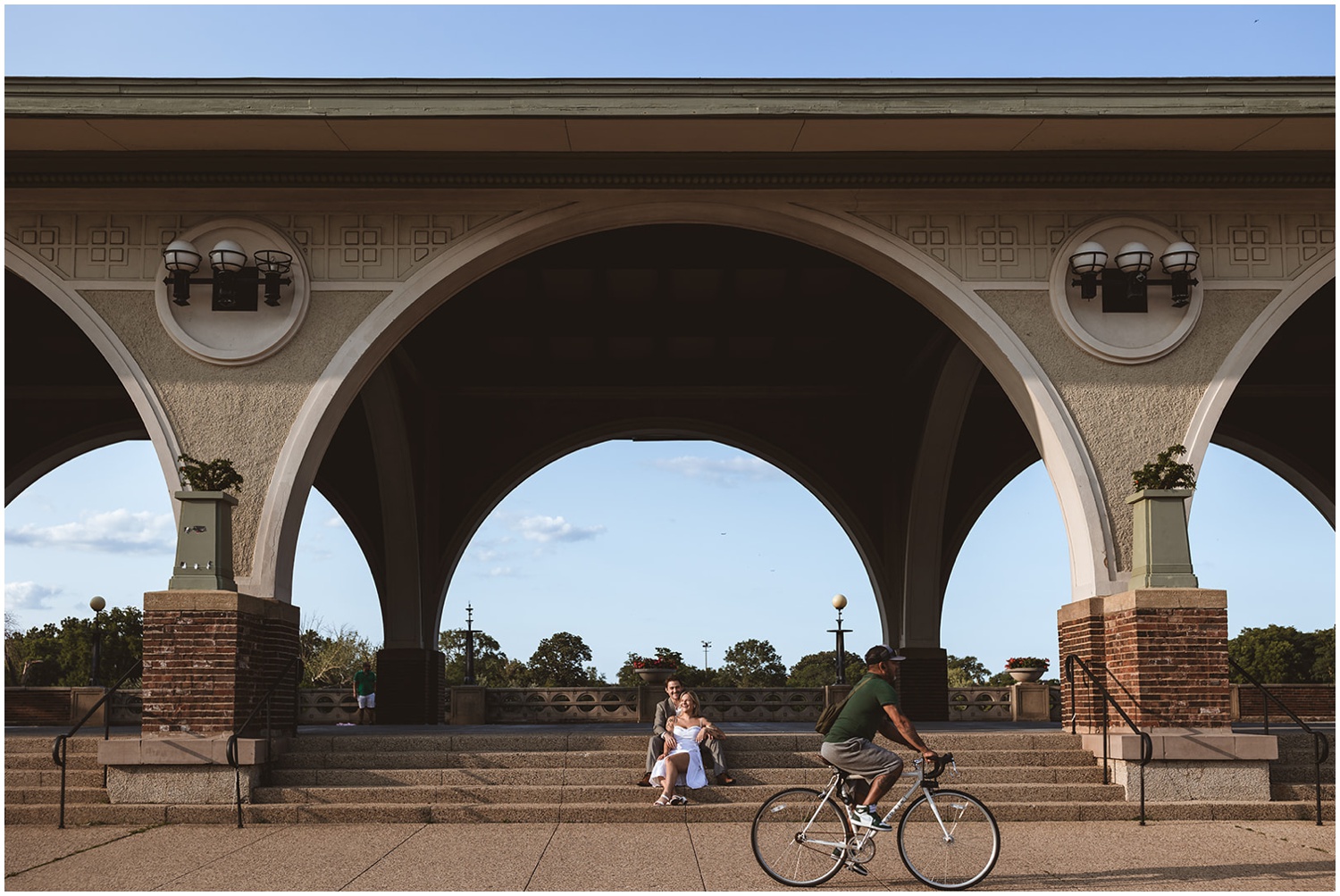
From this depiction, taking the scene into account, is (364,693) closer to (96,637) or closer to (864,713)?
(96,637)

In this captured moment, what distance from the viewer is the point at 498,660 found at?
82.4m

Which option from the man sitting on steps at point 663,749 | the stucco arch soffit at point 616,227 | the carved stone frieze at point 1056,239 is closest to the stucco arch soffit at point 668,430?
the stucco arch soffit at point 616,227

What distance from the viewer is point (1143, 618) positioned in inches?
486

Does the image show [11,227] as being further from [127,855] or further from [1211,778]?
[1211,778]

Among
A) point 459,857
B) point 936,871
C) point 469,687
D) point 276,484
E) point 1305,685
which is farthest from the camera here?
point 1305,685

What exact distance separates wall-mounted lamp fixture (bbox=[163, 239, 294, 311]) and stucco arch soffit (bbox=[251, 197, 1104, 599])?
96cm

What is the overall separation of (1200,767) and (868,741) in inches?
204

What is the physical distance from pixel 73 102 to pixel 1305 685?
22.2m

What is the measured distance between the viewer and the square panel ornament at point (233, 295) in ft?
43.3

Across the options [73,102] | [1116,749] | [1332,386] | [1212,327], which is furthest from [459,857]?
[1332,386]

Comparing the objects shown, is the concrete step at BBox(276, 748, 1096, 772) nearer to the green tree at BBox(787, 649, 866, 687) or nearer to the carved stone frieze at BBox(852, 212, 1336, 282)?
the carved stone frieze at BBox(852, 212, 1336, 282)

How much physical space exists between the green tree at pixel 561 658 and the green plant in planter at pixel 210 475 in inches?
2562

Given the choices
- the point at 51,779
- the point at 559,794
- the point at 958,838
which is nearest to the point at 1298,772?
the point at 958,838

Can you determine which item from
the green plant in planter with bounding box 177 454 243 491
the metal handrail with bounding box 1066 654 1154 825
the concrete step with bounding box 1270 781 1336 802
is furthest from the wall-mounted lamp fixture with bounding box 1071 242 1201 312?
the green plant in planter with bounding box 177 454 243 491
